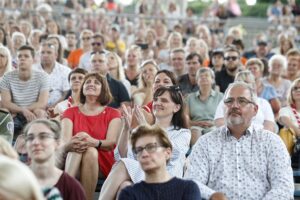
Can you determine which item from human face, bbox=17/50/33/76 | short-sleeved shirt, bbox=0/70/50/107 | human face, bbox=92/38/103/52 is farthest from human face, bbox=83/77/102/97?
human face, bbox=92/38/103/52

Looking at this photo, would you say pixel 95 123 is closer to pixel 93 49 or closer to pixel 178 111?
pixel 178 111

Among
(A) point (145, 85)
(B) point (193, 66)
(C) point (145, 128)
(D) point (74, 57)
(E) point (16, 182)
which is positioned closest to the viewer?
(E) point (16, 182)

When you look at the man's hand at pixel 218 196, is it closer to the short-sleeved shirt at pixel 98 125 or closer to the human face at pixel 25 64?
the short-sleeved shirt at pixel 98 125

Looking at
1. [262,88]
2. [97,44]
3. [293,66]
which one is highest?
[97,44]

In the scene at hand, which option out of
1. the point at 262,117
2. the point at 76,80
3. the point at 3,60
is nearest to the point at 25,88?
the point at 76,80

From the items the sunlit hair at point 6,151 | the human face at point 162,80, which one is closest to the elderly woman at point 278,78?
the human face at point 162,80

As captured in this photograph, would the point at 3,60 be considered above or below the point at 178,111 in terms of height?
above

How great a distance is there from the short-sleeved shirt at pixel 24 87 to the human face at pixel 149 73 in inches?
45.6

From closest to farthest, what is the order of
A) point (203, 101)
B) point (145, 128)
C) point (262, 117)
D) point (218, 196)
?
point (145, 128)
point (218, 196)
point (262, 117)
point (203, 101)

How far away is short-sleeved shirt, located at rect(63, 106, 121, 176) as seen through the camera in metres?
8.23

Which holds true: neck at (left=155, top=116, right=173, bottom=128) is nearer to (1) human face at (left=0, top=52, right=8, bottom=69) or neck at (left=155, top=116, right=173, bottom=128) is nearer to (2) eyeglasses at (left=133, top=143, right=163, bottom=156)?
(2) eyeglasses at (left=133, top=143, right=163, bottom=156)

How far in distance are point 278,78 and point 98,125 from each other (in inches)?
160

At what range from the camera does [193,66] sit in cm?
1127

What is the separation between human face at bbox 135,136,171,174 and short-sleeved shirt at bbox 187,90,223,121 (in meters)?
4.16
